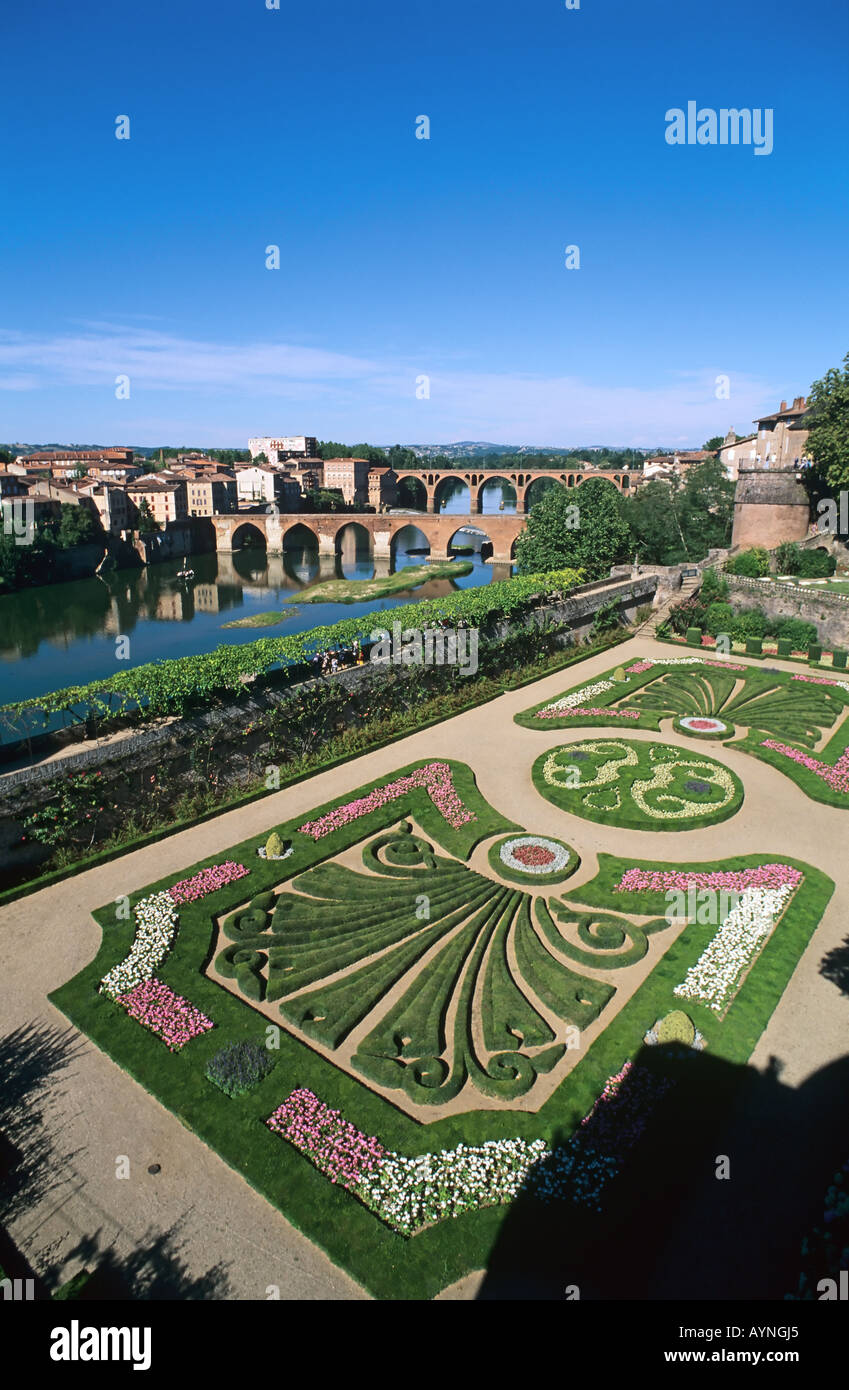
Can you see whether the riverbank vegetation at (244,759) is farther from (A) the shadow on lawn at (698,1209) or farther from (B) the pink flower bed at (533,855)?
(A) the shadow on lawn at (698,1209)

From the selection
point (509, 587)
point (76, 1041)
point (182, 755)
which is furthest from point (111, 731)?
point (509, 587)

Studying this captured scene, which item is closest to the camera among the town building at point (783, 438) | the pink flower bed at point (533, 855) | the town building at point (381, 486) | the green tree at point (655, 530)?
the pink flower bed at point (533, 855)

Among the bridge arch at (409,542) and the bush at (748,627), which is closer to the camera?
the bush at (748,627)

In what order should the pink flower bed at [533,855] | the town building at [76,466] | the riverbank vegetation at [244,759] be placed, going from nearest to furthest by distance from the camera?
1. the riverbank vegetation at [244,759]
2. the pink flower bed at [533,855]
3. the town building at [76,466]

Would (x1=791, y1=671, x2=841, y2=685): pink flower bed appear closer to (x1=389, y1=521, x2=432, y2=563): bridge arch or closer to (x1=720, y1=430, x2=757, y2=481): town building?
(x1=720, y1=430, x2=757, y2=481): town building

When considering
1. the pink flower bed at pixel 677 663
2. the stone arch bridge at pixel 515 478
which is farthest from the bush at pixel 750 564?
the stone arch bridge at pixel 515 478

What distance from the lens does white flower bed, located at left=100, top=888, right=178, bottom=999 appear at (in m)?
16.8

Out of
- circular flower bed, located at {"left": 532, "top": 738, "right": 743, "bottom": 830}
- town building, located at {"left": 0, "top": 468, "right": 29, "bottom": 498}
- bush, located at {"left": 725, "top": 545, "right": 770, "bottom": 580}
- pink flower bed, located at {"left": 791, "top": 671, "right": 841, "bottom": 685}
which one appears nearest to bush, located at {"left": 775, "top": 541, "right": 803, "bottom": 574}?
bush, located at {"left": 725, "top": 545, "right": 770, "bottom": 580}

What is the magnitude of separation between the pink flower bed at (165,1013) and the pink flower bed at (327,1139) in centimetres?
281

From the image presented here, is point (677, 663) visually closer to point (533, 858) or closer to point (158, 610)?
point (533, 858)

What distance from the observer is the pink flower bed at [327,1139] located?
12.5 metres

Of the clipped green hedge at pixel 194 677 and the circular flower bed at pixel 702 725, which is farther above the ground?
the clipped green hedge at pixel 194 677

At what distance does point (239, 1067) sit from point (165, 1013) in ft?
8.24
